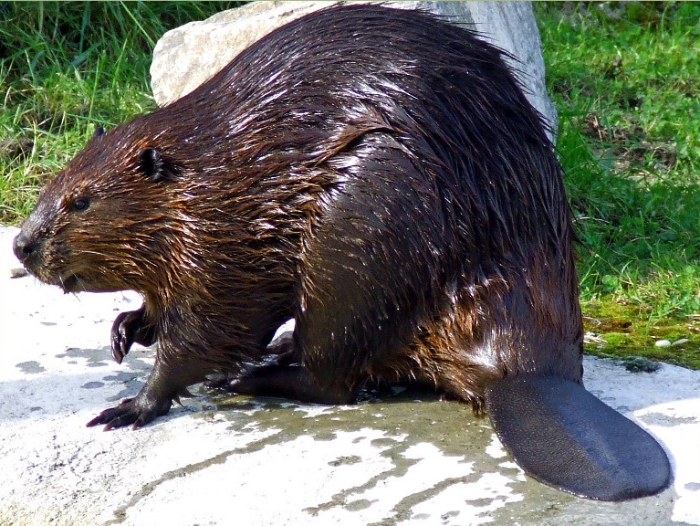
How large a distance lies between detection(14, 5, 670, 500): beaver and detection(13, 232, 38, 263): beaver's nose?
12 mm

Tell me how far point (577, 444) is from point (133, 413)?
1264 mm

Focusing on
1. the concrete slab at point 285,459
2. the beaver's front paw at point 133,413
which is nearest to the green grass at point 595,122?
the concrete slab at point 285,459

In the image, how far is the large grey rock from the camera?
4.48 m

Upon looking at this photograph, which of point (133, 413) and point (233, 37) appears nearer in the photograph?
point (133, 413)

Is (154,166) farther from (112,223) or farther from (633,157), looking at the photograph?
(633,157)

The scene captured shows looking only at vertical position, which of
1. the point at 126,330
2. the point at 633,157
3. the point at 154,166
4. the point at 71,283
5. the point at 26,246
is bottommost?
the point at 633,157

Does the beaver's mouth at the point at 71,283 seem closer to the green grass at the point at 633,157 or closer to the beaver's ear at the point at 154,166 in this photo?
the beaver's ear at the point at 154,166

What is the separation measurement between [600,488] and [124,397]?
148 cm

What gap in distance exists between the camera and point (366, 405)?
10.2ft

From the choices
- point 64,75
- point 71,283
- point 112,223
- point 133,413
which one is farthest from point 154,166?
point 64,75

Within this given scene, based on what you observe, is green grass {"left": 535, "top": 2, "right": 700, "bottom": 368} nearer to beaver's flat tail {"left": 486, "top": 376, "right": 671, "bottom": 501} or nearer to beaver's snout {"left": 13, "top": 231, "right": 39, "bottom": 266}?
beaver's flat tail {"left": 486, "top": 376, "right": 671, "bottom": 501}

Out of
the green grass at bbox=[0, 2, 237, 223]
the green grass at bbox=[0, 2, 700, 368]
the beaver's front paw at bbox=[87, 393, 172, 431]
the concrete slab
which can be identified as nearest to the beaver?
the beaver's front paw at bbox=[87, 393, 172, 431]

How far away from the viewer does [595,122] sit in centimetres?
580

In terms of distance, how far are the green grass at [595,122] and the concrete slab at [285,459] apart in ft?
2.66
